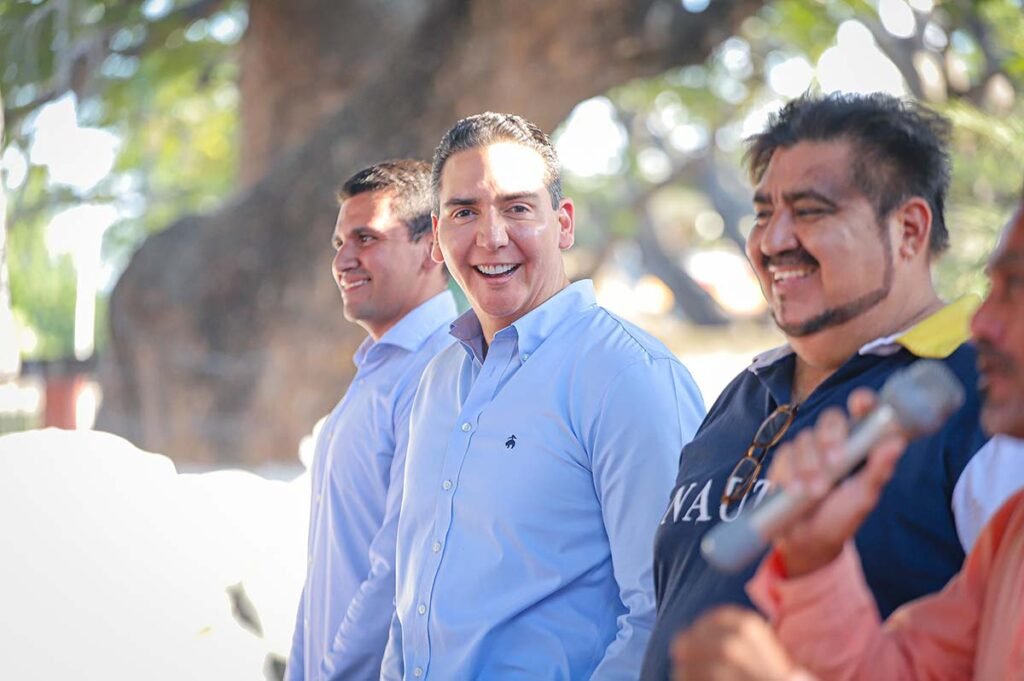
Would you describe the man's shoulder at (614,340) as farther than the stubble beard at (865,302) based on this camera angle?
Yes

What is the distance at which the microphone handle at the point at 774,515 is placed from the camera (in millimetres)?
1196

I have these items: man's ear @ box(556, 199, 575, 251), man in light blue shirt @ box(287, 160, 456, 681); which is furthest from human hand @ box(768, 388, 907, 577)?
man in light blue shirt @ box(287, 160, 456, 681)

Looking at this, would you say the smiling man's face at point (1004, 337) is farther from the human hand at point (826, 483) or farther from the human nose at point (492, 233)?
the human nose at point (492, 233)

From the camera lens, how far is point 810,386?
2123mm

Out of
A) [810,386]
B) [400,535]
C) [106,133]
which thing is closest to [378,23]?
[106,133]

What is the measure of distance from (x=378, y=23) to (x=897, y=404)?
7046 millimetres

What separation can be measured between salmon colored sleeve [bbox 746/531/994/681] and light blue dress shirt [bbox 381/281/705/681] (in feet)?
2.56

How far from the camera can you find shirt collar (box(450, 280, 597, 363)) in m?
2.60

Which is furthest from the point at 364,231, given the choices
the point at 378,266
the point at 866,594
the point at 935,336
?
the point at 866,594

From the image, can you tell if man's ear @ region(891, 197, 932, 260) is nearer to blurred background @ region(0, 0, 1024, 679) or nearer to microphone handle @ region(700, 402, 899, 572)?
microphone handle @ region(700, 402, 899, 572)

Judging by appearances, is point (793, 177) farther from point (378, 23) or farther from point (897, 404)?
point (378, 23)

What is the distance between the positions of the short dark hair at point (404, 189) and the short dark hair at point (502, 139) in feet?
2.20

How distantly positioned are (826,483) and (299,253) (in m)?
6.21

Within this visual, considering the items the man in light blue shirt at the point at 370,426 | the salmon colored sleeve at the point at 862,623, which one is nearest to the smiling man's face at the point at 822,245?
the salmon colored sleeve at the point at 862,623
